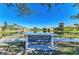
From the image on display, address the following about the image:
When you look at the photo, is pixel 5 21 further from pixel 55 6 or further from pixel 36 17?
pixel 55 6

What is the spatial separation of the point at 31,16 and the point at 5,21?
0.23 m

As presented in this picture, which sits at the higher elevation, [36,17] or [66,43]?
[36,17]

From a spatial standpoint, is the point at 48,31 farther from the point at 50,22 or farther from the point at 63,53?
the point at 63,53

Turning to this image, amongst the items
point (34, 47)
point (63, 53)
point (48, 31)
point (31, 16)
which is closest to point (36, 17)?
point (31, 16)

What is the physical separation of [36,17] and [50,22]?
0.13m

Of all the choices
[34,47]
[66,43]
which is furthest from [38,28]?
[66,43]

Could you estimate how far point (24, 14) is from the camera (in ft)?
4.61

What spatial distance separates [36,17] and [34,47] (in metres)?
0.26

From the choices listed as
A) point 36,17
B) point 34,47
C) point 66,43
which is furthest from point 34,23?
point 66,43

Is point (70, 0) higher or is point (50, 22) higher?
point (70, 0)
